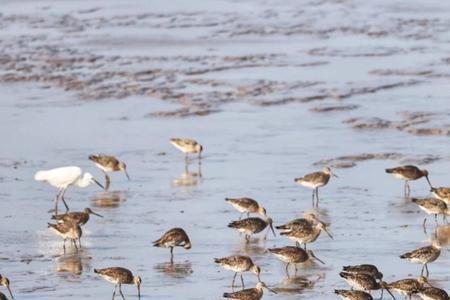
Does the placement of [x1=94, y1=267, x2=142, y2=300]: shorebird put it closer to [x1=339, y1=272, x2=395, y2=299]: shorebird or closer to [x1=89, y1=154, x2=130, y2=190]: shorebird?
[x1=339, y1=272, x2=395, y2=299]: shorebird

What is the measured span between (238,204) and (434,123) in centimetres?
777

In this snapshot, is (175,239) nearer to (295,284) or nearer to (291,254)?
(291,254)

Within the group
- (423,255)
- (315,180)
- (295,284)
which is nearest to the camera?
(295,284)

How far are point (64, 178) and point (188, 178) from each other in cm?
233

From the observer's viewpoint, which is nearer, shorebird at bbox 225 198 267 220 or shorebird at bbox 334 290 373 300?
shorebird at bbox 334 290 373 300

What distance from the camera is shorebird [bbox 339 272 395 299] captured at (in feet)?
49.9

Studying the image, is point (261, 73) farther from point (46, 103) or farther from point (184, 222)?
point (184, 222)

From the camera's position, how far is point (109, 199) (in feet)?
69.7

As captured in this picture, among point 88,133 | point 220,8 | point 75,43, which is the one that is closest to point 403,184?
point 88,133

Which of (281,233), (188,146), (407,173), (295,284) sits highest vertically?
(188,146)

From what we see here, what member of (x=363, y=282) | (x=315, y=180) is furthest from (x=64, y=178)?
(x=363, y=282)

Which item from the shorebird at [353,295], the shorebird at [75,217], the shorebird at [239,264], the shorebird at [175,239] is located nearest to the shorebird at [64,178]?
the shorebird at [75,217]

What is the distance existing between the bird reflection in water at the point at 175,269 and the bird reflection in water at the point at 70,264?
928 millimetres

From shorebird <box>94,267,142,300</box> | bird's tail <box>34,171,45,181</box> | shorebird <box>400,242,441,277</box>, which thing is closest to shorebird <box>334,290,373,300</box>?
shorebird <box>400,242,441,277</box>
